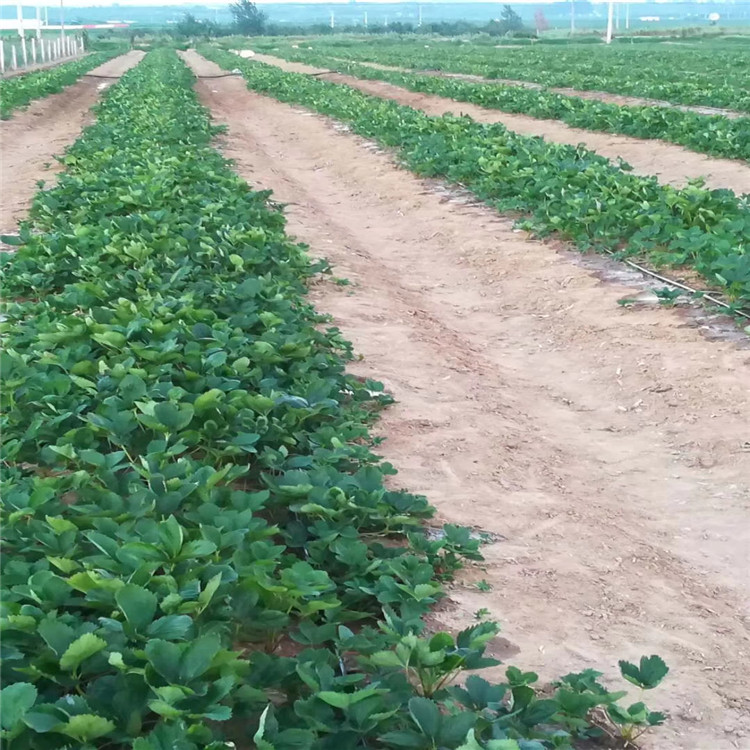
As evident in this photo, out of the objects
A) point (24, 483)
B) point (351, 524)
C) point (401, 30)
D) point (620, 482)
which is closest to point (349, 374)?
point (620, 482)

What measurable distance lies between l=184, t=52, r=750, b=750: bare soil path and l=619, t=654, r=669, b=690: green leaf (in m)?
0.19

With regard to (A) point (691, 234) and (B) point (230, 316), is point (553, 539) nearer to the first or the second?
(B) point (230, 316)

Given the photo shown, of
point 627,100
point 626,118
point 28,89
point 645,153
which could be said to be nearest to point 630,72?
point 627,100

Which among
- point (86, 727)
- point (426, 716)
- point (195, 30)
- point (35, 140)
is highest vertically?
point (195, 30)

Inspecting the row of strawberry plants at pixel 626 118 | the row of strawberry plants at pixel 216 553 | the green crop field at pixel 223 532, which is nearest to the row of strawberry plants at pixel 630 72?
the row of strawberry plants at pixel 626 118

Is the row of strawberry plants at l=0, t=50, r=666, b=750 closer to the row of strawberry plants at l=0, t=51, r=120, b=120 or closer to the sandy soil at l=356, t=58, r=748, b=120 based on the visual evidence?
the sandy soil at l=356, t=58, r=748, b=120

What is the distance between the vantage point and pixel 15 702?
2.29 metres

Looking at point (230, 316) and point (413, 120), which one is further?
point (413, 120)

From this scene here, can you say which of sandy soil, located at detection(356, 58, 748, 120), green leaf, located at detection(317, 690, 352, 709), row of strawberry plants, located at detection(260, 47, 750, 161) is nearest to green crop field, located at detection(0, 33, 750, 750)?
green leaf, located at detection(317, 690, 352, 709)

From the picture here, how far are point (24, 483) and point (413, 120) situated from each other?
1456cm

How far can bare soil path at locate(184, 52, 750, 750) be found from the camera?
11.4 ft

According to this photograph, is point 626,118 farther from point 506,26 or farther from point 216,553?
point 506,26

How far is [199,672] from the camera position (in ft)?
7.91

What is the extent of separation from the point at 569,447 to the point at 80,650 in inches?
135
